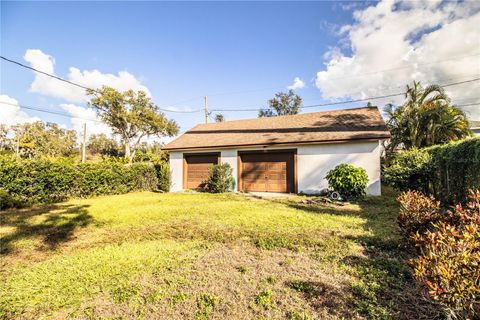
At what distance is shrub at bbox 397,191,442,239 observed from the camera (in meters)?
3.84

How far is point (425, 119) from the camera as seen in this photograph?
48.3 ft

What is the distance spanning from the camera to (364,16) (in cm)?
1164

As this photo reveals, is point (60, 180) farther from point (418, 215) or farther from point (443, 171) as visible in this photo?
point (443, 171)

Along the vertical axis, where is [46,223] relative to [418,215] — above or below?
below

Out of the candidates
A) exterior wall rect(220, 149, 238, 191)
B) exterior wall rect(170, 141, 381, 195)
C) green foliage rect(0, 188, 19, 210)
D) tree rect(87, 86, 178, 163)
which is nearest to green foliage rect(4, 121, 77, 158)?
tree rect(87, 86, 178, 163)

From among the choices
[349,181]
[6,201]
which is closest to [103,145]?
[6,201]

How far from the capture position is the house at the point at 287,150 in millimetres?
11488

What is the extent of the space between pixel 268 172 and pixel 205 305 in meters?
11.0

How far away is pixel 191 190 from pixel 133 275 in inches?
462

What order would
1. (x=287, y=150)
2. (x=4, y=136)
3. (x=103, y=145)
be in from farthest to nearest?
(x=103, y=145) < (x=4, y=136) < (x=287, y=150)

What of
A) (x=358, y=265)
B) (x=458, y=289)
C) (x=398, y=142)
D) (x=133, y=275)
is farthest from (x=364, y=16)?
(x=133, y=275)

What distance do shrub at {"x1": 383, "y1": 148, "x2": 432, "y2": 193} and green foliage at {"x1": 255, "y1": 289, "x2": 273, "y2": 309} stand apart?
30.3 ft

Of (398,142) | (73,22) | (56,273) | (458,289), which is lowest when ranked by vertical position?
(56,273)

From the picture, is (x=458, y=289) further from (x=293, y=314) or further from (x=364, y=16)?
(x=364, y=16)
